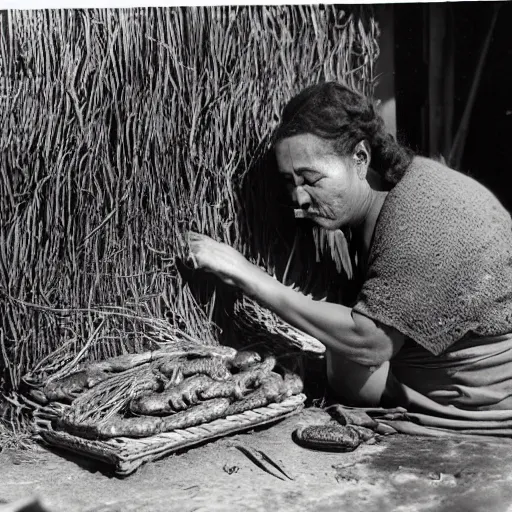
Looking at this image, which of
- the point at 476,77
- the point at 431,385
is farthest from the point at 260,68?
the point at 431,385

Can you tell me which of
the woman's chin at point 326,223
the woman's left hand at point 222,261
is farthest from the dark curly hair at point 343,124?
the woman's left hand at point 222,261

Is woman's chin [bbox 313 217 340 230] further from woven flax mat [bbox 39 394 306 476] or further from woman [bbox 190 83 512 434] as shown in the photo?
woven flax mat [bbox 39 394 306 476]

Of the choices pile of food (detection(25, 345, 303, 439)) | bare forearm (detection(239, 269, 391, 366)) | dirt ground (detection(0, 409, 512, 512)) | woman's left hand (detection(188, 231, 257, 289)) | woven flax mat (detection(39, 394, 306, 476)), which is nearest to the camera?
dirt ground (detection(0, 409, 512, 512))

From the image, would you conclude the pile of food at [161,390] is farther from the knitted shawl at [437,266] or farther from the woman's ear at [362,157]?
the woman's ear at [362,157]

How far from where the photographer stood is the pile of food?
2.85m

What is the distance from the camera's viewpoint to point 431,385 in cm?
318

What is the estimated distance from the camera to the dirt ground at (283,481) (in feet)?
8.39

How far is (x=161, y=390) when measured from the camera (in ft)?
10.0

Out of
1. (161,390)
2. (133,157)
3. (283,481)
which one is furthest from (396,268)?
(133,157)

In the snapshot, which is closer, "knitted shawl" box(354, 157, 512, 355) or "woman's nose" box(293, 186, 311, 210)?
"knitted shawl" box(354, 157, 512, 355)

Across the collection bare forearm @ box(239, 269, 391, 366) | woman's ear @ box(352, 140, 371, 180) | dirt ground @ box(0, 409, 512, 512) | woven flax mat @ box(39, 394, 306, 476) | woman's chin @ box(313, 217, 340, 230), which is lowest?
dirt ground @ box(0, 409, 512, 512)

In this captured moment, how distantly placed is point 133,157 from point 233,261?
0.59 meters

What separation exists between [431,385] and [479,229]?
0.67 metres

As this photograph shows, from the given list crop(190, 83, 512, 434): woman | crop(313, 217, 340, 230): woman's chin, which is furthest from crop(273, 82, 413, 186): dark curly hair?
crop(313, 217, 340, 230): woman's chin
